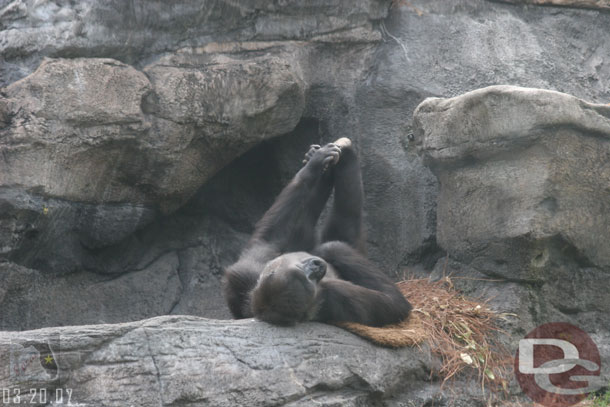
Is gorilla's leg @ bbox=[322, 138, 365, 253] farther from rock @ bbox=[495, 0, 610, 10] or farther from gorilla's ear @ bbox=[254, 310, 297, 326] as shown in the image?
rock @ bbox=[495, 0, 610, 10]

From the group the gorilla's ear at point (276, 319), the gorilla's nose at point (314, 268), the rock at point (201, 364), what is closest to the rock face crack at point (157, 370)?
the rock at point (201, 364)

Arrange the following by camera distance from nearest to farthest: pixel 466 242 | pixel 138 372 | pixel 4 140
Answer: pixel 138 372, pixel 4 140, pixel 466 242

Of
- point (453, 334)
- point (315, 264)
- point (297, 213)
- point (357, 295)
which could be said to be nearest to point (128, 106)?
point (297, 213)

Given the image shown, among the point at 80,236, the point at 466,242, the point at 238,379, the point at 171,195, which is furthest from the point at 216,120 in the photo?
the point at 238,379

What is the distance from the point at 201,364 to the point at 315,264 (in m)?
0.98

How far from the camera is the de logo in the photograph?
5078mm

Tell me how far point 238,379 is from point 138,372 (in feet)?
1.66

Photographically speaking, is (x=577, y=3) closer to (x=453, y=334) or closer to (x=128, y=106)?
(x=453, y=334)

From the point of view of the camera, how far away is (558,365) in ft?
17.1

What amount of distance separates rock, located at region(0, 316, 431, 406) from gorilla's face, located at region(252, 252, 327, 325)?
0.26ft

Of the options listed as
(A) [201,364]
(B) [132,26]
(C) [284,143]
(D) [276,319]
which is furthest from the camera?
(C) [284,143]

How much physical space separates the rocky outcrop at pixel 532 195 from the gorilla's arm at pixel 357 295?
0.77 m

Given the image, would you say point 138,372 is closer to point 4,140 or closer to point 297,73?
point 4,140

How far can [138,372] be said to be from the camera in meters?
3.89
